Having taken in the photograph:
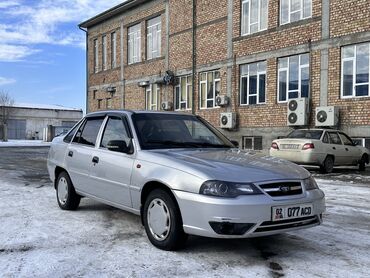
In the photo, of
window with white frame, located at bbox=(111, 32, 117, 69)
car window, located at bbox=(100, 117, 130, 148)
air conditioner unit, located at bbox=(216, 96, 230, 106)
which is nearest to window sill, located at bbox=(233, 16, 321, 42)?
air conditioner unit, located at bbox=(216, 96, 230, 106)

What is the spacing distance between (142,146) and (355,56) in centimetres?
1374

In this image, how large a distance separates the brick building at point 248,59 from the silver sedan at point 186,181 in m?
12.5

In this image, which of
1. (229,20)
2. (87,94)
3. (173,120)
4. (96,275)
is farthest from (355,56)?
(87,94)

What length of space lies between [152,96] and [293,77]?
38.0ft

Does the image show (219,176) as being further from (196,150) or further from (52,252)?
(52,252)

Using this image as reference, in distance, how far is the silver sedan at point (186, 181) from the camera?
4352 millimetres

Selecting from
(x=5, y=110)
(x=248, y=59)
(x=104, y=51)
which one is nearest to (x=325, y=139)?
(x=248, y=59)

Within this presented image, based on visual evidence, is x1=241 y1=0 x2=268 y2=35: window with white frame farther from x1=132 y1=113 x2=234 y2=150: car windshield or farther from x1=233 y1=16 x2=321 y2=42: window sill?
x1=132 y1=113 x2=234 y2=150: car windshield

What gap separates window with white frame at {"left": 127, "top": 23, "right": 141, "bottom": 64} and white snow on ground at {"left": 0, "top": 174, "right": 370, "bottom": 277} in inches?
952

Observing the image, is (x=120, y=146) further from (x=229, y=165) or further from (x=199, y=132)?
(x=229, y=165)

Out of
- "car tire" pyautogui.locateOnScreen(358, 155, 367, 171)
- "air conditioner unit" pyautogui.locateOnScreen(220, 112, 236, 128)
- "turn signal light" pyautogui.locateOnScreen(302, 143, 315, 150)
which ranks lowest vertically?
"car tire" pyautogui.locateOnScreen(358, 155, 367, 171)

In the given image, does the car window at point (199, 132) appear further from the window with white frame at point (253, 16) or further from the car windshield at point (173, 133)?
the window with white frame at point (253, 16)

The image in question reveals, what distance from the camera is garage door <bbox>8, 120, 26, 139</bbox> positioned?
66.6 meters

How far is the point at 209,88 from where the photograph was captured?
23953 millimetres
